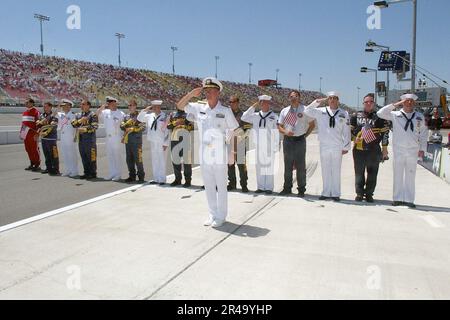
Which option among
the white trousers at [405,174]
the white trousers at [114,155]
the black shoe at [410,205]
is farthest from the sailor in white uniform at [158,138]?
the black shoe at [410,205]

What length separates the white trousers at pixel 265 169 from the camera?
312 inches

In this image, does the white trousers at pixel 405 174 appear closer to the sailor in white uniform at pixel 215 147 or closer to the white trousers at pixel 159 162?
the sailor in white uniform at pixel 215 147

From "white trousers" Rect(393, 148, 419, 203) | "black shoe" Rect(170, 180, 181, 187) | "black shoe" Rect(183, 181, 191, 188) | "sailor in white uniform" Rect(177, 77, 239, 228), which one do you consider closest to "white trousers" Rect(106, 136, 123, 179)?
"black shoe" Rect(170, 180, 181, 187)

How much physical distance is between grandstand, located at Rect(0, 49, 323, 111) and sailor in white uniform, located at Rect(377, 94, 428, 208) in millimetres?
36895

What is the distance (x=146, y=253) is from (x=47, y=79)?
47.1m

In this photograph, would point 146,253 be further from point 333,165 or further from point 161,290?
point 333,165

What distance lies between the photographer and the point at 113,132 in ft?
29.9

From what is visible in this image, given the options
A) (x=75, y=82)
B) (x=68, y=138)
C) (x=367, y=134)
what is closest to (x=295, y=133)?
(x=367, y=134)

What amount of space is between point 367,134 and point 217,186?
304 cm

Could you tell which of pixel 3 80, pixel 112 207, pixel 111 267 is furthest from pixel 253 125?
pixel 3 80

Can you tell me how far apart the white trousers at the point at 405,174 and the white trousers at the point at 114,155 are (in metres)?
5.94

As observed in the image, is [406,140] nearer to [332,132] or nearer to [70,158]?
[332,132]

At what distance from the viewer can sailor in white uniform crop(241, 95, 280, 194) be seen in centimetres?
784

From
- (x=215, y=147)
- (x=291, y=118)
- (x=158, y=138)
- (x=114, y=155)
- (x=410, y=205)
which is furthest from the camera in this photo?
(x=114, y=155)
